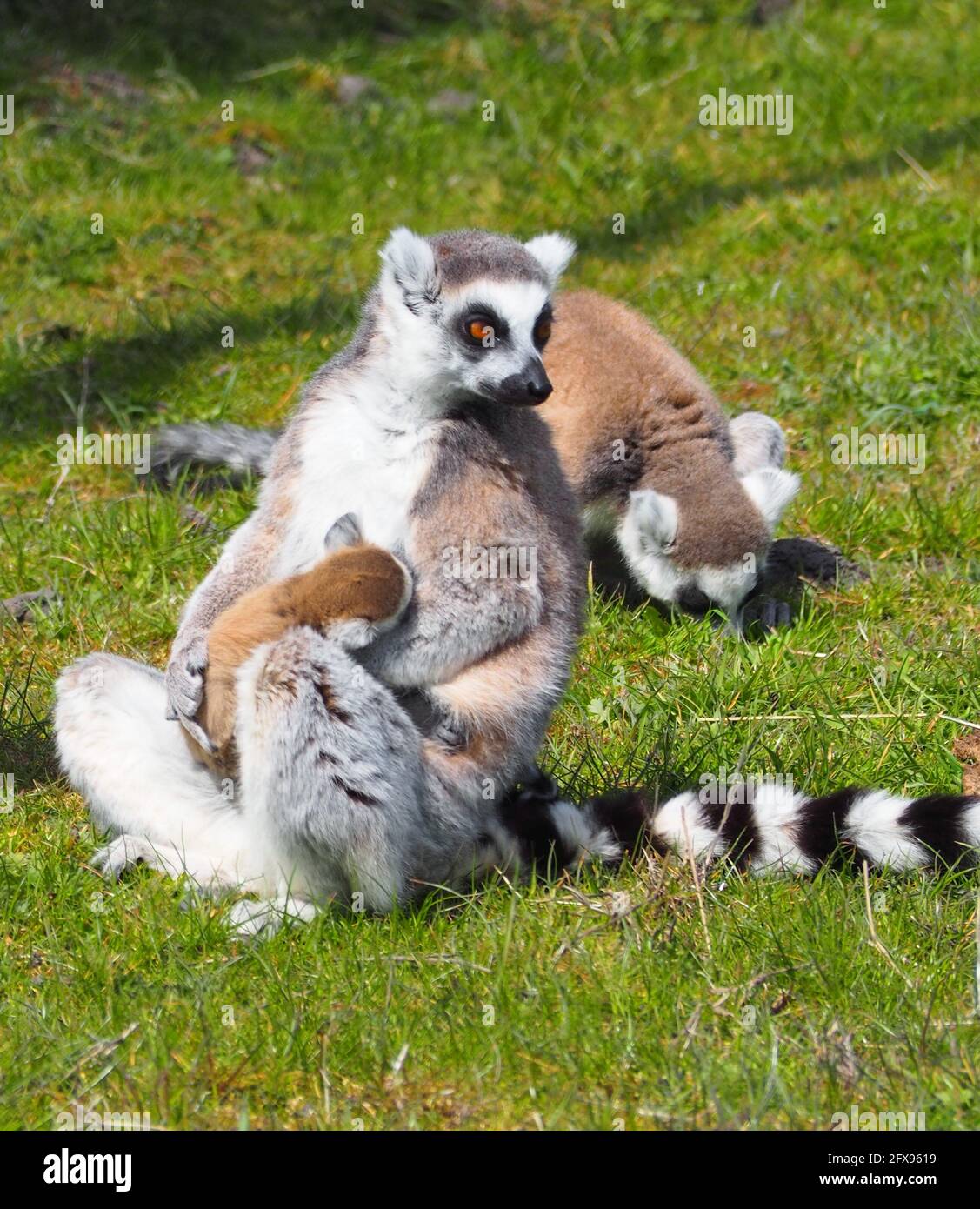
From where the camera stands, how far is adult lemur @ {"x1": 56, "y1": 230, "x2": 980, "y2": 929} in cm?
348

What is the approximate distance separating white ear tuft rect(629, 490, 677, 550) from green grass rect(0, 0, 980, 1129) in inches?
19.9

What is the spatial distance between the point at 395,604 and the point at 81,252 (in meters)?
4.82

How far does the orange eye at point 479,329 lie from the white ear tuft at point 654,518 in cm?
199

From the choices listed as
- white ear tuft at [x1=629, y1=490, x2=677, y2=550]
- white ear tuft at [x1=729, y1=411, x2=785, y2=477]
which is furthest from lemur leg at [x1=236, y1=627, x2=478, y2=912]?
white ear tuft at [x1=729, y1=411, x2=785, y2=477]

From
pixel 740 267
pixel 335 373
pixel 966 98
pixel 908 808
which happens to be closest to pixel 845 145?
pixel 966 98

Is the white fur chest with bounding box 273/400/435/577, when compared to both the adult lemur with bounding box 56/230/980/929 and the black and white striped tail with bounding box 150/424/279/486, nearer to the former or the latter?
the adult lemur with bounding box 56/230/980/929

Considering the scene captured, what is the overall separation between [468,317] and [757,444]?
8.32ft

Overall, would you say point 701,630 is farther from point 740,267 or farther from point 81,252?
point 81,252

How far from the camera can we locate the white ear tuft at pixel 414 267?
4027mm

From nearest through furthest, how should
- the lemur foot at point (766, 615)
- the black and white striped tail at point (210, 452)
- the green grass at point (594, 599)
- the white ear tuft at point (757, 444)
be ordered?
1. the green grass at point (594, 599)
2. the lemur foot at point (766, 615)
3. the black and white striped tail at point (210, 452)
4. the white ear tuft at point (757, 444)

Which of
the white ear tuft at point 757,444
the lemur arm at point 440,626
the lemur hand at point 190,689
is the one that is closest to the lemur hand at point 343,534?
the lemur arm at point 440,626

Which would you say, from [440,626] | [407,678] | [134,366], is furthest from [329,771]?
[134,366]

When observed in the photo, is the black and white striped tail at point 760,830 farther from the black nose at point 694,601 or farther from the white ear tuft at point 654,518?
the white ear tuft at point 654,518

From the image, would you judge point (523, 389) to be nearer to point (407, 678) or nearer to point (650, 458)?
point (407, 678)
